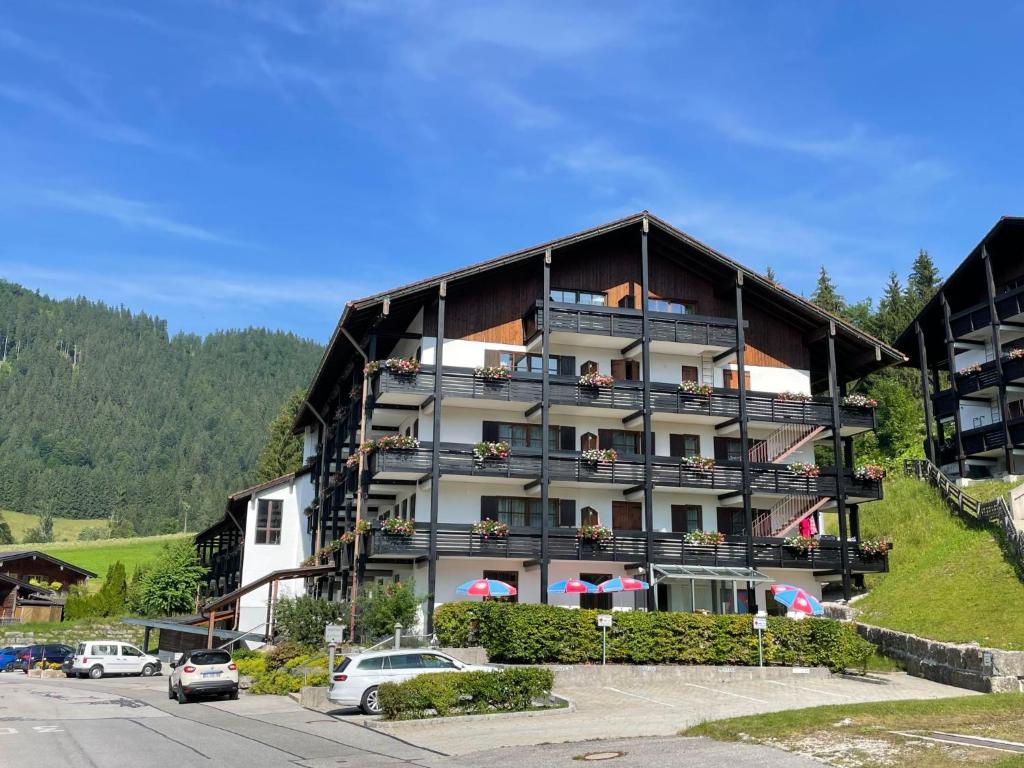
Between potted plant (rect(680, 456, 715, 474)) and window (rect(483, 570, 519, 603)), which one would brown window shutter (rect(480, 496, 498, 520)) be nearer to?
window (rect(483, 570, 519, 603))

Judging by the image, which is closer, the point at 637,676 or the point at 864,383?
the point at 637,676

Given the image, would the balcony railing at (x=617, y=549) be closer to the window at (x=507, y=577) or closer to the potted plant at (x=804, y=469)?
the window at (x=507, y=577)

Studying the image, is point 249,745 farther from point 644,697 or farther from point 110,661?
point 110,661

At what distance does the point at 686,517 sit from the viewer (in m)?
43.2

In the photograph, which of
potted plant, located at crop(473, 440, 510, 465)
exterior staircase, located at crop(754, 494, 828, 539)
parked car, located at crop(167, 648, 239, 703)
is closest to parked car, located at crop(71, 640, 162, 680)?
parked car, located at crop(167, 648, 239, 703)

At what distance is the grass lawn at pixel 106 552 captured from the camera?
367 feet

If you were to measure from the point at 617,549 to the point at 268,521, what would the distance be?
82.0 ft

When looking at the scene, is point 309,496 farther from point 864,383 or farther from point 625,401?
point 864,383

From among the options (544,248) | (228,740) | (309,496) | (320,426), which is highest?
(544,248)

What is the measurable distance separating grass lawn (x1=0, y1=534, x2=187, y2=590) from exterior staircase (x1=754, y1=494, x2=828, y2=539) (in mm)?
76429

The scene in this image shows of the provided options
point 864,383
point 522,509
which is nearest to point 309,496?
point 522,509

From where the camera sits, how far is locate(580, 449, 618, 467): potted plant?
133ft

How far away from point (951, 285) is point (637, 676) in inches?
1405

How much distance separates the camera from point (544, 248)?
1624 inches
